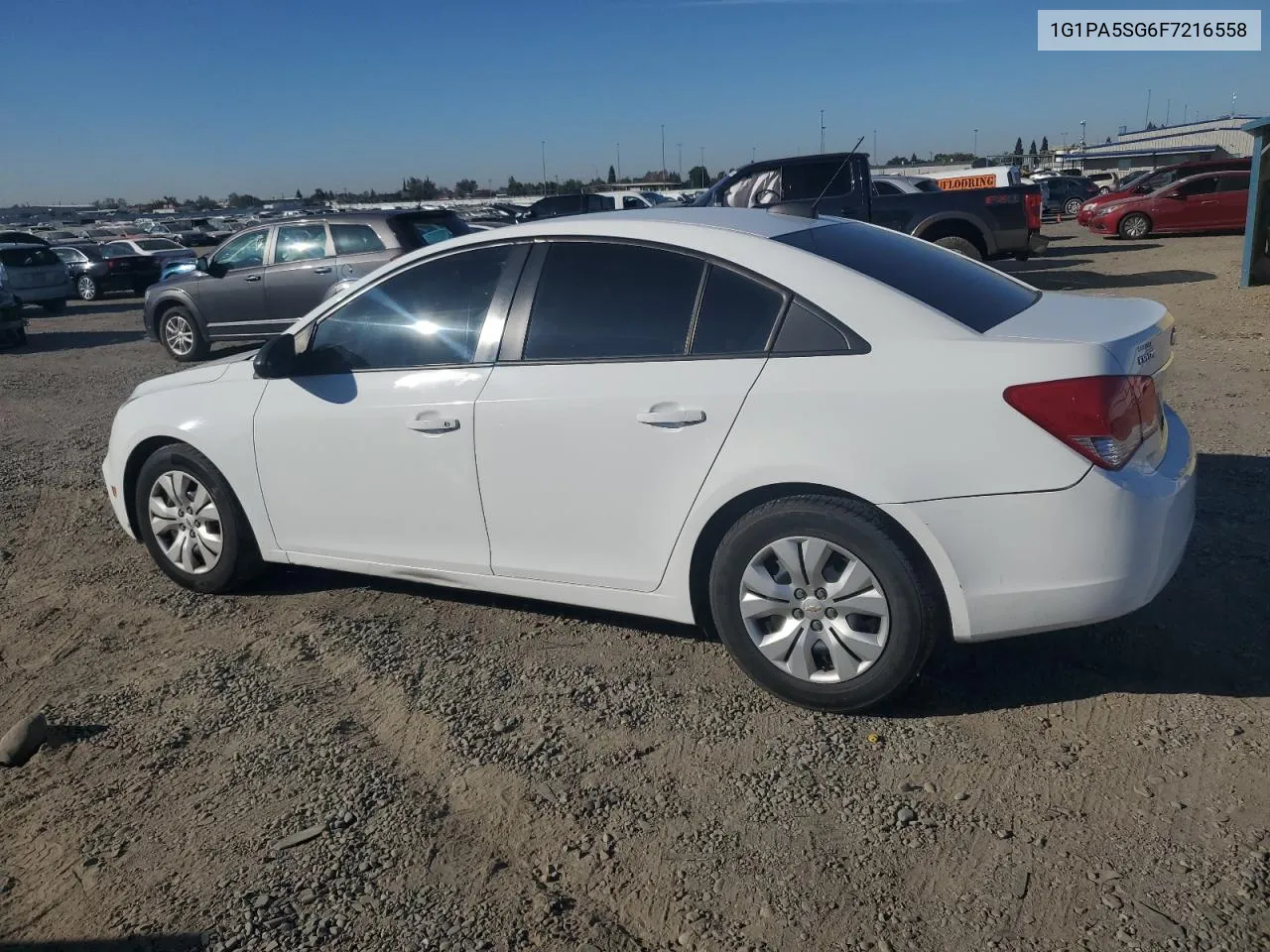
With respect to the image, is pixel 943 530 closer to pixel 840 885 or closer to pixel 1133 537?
pixel 1133 537

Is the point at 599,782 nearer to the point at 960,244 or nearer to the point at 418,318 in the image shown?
the point at 418,318

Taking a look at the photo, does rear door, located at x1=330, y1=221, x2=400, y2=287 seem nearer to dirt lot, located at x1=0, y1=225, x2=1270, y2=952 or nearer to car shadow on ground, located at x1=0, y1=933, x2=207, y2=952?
dirt lot, located at x1=0, y1=225, x2=1270, y2=952

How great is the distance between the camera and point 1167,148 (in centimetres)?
6731

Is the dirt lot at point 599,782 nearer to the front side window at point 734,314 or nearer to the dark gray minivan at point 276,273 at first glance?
the front side window at point 734,314

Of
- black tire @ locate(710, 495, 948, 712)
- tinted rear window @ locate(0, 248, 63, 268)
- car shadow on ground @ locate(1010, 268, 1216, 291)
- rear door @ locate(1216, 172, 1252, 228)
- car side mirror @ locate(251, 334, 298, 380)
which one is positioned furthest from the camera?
rear door @ locate(1216, 172, 1252, 228)

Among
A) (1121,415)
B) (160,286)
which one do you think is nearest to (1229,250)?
(160,286)

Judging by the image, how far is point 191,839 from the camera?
3.12 meters

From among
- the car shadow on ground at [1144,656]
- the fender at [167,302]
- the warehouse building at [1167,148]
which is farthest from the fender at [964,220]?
the warehouse building at [1167,148]

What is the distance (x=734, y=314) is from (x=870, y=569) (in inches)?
39.3

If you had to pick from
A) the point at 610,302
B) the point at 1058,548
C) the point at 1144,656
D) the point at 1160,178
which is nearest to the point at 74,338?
the point at 610,302

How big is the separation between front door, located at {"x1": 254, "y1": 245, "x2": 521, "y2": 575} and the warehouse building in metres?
62.5

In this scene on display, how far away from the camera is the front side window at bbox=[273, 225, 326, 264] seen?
12.9 m

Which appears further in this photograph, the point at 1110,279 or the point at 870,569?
the point at 1110,279

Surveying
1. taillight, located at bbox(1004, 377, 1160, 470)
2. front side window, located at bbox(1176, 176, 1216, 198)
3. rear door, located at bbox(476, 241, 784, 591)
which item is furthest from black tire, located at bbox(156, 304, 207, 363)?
front side window, located at bbox(1176, 176, 1216, 198)
